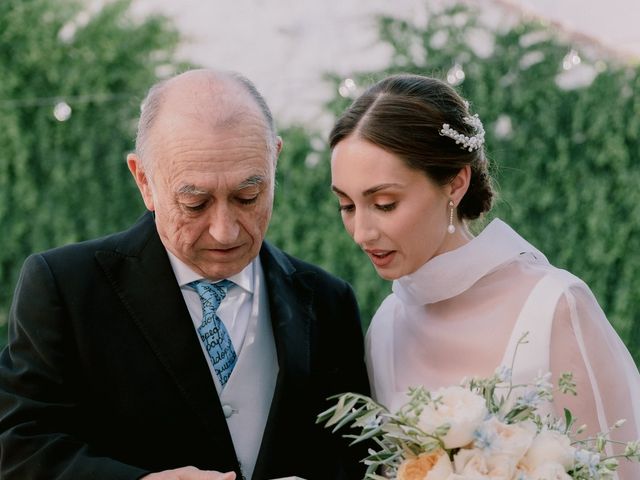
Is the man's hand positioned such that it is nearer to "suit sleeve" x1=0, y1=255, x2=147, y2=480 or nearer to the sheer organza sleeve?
"suit sleeve" x1=0, y1=255, x2=147, y2=480

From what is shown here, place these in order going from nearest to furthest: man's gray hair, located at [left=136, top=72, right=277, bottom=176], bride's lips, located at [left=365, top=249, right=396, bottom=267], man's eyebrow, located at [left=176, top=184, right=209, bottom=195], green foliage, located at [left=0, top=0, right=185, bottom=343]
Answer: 1. man's eyebrow, located at [left=176, top=184, right=209, bottom=195]
2. man's gray hair, located at [left=136, top=72, right=277, bottom=176]
3. bride's lips, located at [left=365, top=249, right=396, bottom=267]
4. green foliage, located at [left=0, top=0, right=185, bottom=343]

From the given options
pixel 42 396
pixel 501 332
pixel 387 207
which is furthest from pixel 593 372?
pixel 42 396

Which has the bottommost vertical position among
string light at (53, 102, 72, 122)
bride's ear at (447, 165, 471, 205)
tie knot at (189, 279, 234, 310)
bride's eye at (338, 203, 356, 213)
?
Answer: tie knot at (189, 279, 234, 310)

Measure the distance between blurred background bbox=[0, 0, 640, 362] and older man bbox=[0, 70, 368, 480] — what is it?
12.7 feet

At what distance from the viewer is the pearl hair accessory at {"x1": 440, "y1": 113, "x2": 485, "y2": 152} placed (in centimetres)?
351

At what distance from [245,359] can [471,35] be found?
4.57 m

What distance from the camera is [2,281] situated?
8.34 m

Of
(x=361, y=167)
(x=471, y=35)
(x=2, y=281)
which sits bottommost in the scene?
(x=2, y=281)

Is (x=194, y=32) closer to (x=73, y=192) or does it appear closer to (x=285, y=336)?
(x=73, y=192)

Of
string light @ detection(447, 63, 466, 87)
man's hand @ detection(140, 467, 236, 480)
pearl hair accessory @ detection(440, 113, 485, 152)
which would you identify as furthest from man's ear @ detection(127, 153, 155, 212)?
string light @ detection(447, 63, 466, 87)

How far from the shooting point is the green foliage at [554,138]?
7027mm

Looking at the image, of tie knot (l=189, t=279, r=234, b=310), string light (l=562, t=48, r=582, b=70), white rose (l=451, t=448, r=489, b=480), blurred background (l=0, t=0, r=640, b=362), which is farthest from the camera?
blurred background (l=0, t=0, r=640, b=362)

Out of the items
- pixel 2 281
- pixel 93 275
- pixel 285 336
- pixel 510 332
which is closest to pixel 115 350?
pixel 93 275

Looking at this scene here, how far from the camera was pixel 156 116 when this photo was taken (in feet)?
10.5
